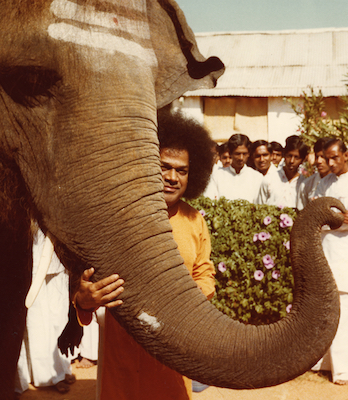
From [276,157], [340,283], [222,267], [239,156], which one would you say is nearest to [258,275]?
[222,267]

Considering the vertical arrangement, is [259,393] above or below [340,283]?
below

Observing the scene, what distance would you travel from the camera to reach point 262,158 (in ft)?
26.0

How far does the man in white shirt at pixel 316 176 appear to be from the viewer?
20.4 feet

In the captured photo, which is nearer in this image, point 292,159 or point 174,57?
point 174,57

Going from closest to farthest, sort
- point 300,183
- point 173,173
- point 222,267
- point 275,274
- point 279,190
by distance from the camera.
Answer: point 173,173 < point 275,274 < point 222,267 < point 300,183 < point 279,190

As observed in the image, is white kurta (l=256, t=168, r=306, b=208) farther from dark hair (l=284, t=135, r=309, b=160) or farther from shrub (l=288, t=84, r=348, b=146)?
shrub (l=288, t=84, r=348, b=146)

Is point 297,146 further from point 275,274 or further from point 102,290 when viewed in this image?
point 102,290

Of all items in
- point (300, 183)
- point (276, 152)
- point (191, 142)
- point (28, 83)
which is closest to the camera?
point (28, 83)

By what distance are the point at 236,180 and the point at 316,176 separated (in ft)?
4.74

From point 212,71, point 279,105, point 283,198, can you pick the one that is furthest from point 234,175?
point 279,105

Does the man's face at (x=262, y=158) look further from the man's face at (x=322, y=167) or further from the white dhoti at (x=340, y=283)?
the white dhoti at (x=340, y=283)

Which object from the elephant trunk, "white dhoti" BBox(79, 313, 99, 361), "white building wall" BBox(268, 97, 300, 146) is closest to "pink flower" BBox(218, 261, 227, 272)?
"white dhoti" BBox(79, 313, 99, 361)

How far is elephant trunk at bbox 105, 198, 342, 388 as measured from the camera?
5.25 feet

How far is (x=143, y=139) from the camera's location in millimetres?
1843
